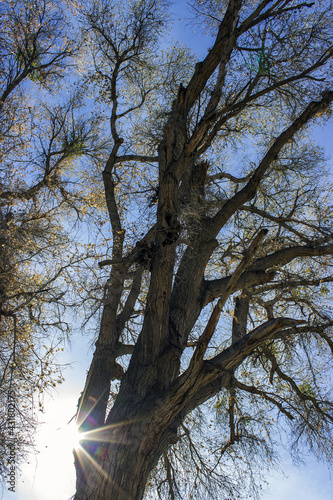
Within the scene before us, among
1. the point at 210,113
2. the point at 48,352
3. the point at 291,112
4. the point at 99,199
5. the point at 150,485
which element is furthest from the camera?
the point at 99,199

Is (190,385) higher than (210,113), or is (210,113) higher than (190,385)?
(210,113)

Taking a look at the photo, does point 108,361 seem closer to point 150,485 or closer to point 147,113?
point 150,485

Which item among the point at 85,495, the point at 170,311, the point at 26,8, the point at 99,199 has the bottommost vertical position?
the point at 85,495

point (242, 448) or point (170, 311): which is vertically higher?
point (170, 311)

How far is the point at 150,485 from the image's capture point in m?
6.36

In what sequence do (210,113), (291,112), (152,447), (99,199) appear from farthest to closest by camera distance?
(99,199), (291,112), (210,113), (152,447)

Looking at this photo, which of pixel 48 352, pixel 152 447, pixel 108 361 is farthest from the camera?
pixel 48 352

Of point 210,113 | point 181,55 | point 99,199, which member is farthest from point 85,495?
point 181,55

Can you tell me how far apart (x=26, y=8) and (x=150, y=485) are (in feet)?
30.5

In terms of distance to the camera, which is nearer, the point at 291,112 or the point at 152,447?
the point at 152,447

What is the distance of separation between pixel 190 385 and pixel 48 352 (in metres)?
2.57

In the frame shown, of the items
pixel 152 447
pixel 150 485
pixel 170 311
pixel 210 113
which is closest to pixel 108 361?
pixel 170 311

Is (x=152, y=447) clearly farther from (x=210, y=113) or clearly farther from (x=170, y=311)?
(x=210, y=113)

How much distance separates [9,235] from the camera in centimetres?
575
